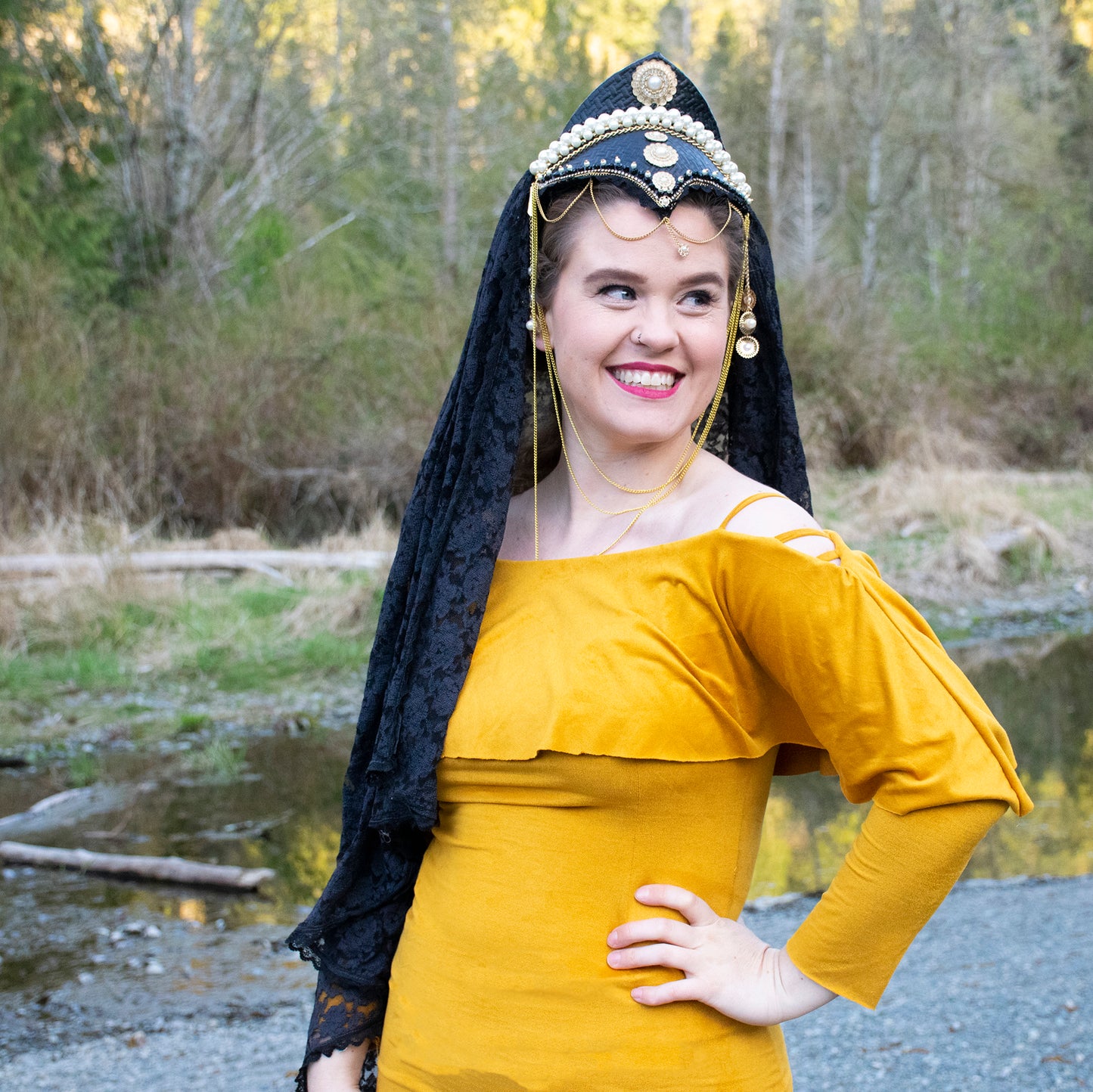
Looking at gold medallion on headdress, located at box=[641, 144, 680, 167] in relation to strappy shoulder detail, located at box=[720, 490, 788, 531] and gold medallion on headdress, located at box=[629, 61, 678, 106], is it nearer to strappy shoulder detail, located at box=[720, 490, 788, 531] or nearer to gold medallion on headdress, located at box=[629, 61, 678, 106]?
gold medallion on headdress, located at box=[629, 61, 678, 106]

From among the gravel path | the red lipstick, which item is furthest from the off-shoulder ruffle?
the gravel path

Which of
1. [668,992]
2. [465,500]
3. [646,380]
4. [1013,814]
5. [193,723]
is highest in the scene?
[646,380]

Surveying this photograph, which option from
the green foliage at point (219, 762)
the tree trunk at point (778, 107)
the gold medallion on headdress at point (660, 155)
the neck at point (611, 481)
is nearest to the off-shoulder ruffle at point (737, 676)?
the neck at point (611, 481)

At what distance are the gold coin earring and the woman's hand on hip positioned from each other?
28.9 inches

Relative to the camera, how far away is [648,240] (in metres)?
1.44

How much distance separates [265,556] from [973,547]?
6.44 meters

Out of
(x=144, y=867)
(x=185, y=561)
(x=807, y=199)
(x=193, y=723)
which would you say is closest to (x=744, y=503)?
(x=144, y=867)

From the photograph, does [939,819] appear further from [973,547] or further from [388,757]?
[973,547]

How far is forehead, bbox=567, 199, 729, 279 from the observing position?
1.44m

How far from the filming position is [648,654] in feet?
4.38

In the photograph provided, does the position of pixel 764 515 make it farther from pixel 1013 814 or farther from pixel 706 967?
pixel 1013 814

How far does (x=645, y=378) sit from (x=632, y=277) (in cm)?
13

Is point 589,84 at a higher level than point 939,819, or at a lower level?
higher

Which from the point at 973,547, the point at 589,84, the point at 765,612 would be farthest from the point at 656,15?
the point at 765,612
